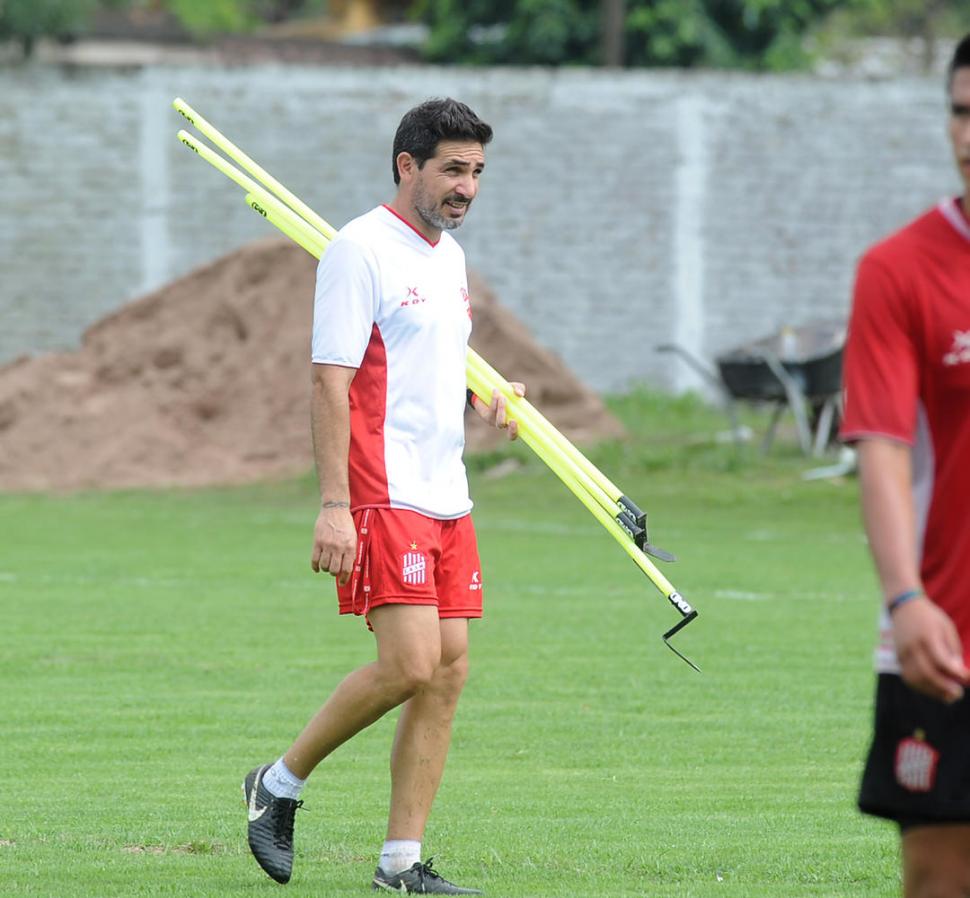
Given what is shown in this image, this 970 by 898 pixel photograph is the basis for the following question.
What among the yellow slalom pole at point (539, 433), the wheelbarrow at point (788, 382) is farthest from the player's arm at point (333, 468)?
the wheelbarrow at point (788, 382)

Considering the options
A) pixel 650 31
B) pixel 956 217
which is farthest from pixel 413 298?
pixel 650 31

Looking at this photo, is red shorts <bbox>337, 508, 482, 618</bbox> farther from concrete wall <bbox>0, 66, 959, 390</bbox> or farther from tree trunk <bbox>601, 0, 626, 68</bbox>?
tree trunk <bbox>601, 0, 626, 68</bbox>

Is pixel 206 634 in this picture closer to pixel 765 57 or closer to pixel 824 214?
pixel 824 214

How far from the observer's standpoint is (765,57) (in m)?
39.9

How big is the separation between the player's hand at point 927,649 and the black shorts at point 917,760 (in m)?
0.16

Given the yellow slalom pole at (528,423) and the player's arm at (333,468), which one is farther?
the yellow slalom pole at (528,423)

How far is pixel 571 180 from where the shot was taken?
99.6 feet

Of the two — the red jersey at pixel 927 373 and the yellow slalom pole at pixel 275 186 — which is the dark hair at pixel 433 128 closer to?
the yellow slalom pole at pixel 275 186

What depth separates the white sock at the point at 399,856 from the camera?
19.9 ft

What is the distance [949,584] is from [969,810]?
17.2 inches

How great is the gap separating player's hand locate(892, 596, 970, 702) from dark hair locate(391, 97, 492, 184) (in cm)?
270

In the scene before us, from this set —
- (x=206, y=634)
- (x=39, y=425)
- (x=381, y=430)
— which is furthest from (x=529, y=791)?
(x=39, y=425)

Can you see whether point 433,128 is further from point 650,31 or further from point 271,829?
point 650,31

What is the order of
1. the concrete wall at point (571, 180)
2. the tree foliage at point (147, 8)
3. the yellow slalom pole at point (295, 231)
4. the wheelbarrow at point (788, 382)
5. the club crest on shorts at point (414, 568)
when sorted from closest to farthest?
the club crest on shorts at point (414, 568) → the yellow slalom pole at point (295, 231) → the wheelbarrow at point (788, 382) → the concrete wall at point (571, 180) → the tree foliage at point (147, 8)
